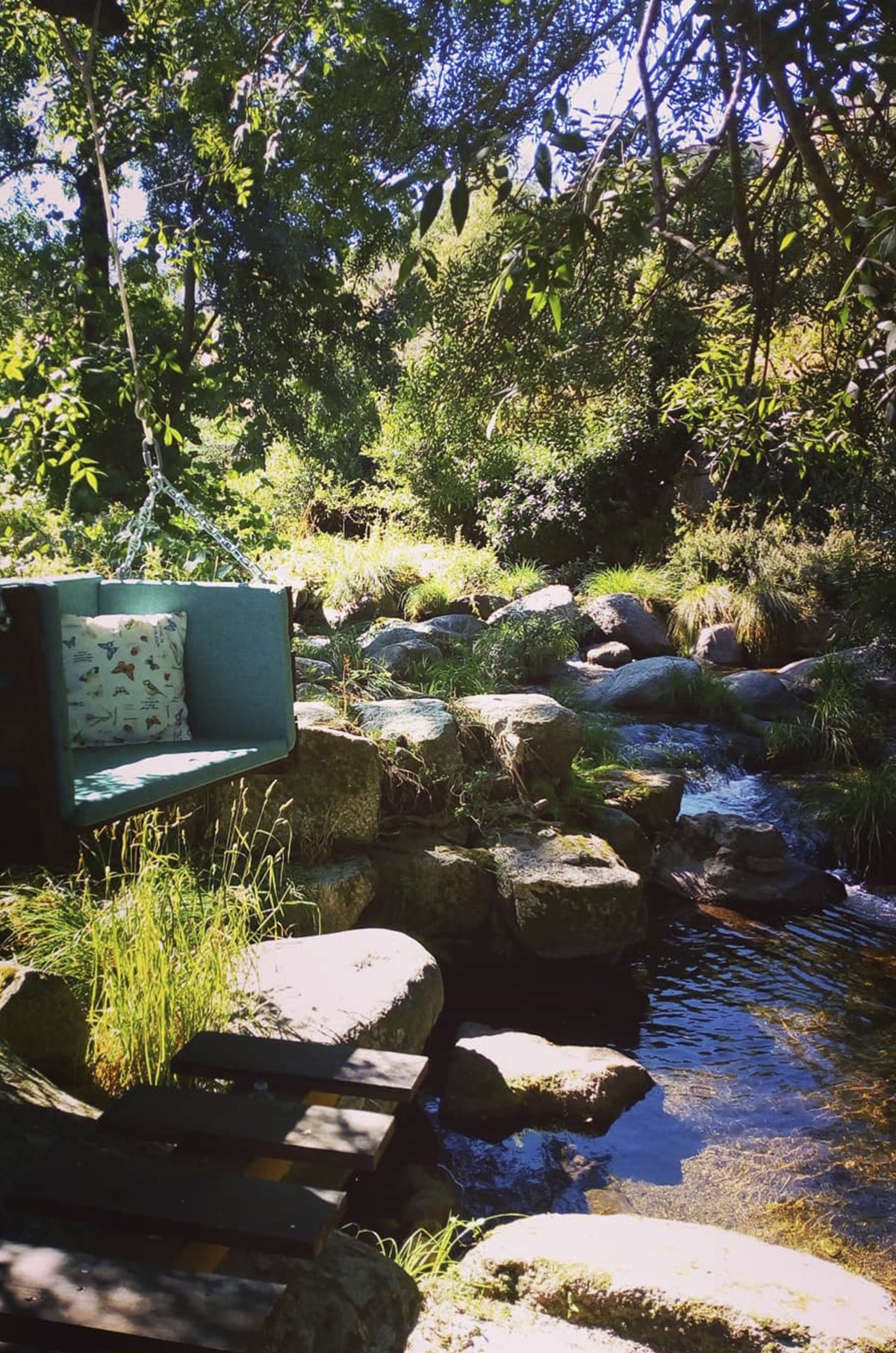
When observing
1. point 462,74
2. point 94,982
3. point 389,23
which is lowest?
point 94,982

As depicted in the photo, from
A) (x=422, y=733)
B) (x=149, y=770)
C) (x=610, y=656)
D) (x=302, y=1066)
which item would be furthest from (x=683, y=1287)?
(x=610, y=656)

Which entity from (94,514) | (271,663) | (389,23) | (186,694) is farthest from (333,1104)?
(94,514)

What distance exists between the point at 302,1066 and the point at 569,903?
2237 mm

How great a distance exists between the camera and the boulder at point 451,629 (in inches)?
316

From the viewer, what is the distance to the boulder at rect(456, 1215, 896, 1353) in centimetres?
218

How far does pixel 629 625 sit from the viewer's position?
9.34 m

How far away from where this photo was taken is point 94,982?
272 centimetres

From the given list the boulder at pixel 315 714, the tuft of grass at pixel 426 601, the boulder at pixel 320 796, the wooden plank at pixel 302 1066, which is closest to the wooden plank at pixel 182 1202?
the wooden plank at pixel 302 1066

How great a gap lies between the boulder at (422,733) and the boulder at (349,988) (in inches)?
A: 59.9

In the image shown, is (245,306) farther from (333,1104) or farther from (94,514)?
(333,1104)

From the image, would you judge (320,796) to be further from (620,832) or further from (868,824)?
(868,824)

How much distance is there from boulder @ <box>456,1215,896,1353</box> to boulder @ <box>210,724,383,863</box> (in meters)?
2.05

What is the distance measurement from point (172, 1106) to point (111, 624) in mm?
→ 2055

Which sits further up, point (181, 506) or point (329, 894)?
point (181, 506)
